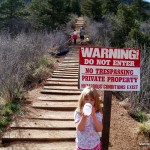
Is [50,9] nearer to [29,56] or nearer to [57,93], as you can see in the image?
[29,56]

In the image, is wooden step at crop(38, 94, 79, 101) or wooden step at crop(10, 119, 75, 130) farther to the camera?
wooden step at crop(38, 94, 79, 101)

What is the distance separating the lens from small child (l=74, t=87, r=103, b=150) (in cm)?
396

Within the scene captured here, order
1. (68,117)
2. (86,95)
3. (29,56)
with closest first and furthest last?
1. (86,95)
2. (68,117)
3. (29,56)

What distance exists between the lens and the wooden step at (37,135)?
6.21m

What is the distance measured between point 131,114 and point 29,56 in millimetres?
5712

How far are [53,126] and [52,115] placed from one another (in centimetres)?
80

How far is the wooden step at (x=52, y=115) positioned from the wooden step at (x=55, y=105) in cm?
13

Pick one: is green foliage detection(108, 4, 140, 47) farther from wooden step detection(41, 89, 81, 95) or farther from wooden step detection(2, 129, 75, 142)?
wooden step detection(2, 129, 75, 142)

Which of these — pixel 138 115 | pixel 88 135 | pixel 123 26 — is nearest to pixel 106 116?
pixel 88 135

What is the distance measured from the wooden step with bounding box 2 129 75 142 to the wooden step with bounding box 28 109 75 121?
0.75 m

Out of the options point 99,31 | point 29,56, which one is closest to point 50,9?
point 99,31

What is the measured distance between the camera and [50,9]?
25469 mm

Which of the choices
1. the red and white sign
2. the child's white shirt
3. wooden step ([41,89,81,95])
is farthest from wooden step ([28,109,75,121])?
the child's white shirt

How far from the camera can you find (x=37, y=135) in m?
6.38
